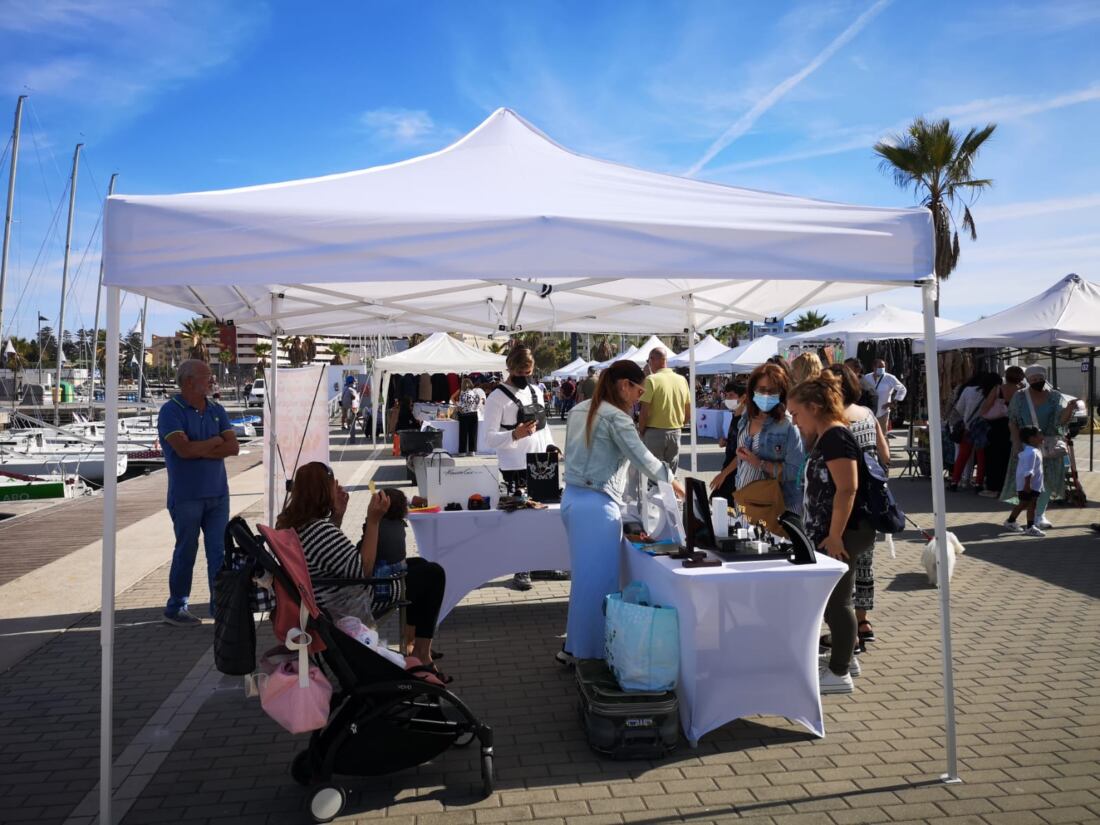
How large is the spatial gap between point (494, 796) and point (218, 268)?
8.26 ft

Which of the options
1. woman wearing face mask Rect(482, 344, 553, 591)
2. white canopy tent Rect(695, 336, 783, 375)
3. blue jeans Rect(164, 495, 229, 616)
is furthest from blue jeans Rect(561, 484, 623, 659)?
white canopy tent Rect(695, 336, 783, 375)

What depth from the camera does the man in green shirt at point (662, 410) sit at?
28.0ft

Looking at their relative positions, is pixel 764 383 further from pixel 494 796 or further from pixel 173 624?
pixel 173 624

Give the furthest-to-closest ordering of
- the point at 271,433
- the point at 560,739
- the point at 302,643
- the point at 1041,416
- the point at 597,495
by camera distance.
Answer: the point at 1041,416 → the point at 271,433 → the point at 597,495 → the point at 560,739 → the point at 302,643

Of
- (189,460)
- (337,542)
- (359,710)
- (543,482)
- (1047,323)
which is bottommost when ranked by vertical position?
(359,710)

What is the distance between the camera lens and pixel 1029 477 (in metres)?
9.24

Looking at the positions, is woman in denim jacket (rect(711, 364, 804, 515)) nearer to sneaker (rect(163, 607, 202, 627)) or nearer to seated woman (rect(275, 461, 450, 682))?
seated woman (rect(275, 461, 450, 682))

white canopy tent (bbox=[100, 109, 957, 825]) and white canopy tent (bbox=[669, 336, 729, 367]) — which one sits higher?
white canopy tent (bbox=[669, 336, 729, 367])

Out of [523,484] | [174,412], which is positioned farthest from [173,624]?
[523,484]

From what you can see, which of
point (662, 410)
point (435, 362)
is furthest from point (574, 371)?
point (662, 410)

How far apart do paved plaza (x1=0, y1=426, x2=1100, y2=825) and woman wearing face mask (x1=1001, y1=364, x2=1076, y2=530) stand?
3.39 m

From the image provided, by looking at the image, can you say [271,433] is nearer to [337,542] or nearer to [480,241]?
[337,542]

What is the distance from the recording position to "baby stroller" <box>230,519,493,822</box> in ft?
11.7

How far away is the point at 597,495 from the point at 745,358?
18.4 m
